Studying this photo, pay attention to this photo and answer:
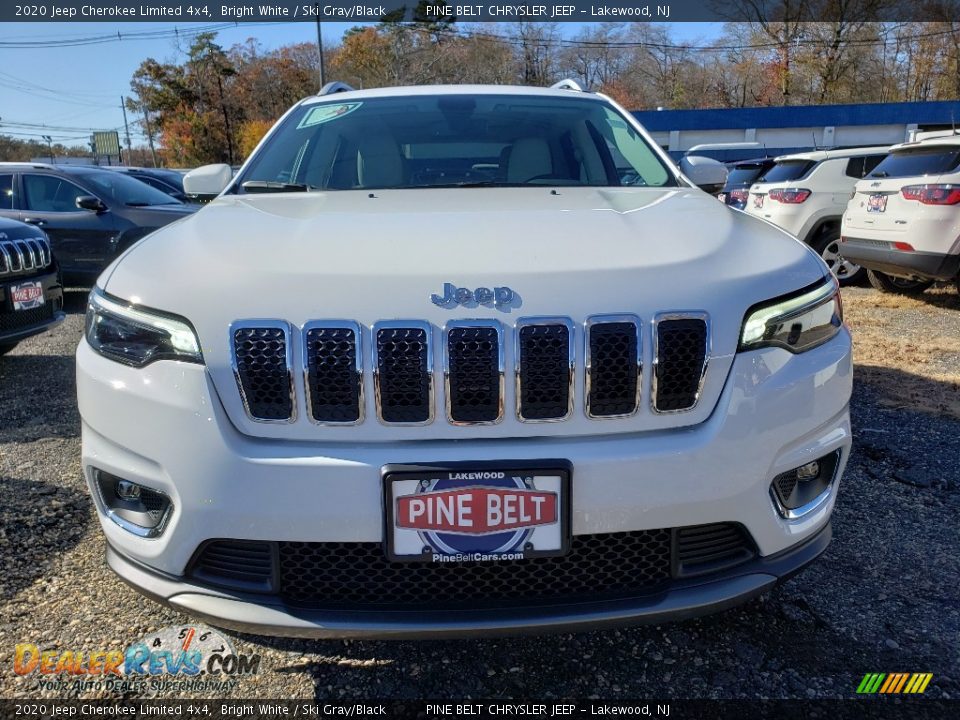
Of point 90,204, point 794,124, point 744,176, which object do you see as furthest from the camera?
point 794,124

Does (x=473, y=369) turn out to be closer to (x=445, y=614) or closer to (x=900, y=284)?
(x=445, y=614)

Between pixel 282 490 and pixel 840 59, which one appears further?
pixel 840 59

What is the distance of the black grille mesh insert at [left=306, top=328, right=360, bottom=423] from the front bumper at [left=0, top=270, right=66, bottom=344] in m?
4.23

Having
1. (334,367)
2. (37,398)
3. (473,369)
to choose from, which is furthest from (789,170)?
(334,367)

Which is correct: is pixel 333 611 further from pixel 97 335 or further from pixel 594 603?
pixel 97 335

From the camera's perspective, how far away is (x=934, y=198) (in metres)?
6.46

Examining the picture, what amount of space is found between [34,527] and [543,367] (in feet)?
7.54

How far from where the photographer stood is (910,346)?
5.77m

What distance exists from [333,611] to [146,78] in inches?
2518

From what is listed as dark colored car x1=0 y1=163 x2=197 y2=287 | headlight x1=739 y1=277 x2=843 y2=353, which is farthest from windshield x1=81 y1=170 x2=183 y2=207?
headlight x1=739 y1=277 x2=843 y2=353

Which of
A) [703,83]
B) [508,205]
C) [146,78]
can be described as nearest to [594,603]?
[508,205]

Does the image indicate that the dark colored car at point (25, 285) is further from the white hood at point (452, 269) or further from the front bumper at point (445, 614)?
the front bumper at point (445, 614)

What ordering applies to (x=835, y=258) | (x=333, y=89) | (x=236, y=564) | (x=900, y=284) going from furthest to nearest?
(x=835, y=258)
(x=900, y=284)
(x=333, y=89)
(x=236, y=564)

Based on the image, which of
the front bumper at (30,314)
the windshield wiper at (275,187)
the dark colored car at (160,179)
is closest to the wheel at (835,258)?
the windshield wiper at (275,187)
